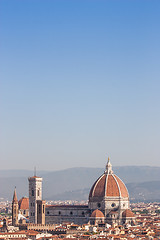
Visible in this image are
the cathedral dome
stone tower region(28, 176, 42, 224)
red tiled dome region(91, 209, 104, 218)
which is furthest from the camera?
stone tower region(28, 176, 42, 224)

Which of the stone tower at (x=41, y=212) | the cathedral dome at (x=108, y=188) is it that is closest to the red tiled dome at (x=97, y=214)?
the cathedral dome at (x=108, y=188)

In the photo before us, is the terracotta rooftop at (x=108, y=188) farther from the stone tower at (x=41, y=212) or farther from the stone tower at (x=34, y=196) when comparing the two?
the stone tower at (x=34, y=196)

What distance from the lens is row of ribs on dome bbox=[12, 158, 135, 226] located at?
84125 mm

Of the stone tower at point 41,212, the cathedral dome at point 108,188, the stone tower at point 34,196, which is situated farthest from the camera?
the stone tower at point 34,196

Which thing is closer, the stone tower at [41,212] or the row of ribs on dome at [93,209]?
the row of ribs on dome at [93,209]

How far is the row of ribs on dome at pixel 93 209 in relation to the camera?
84.1 m

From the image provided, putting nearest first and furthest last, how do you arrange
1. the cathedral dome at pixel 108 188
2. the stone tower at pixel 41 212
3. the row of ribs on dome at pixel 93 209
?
the row of ribs on dome at pixel 93 209
the cathedral dome at pixel 108 188
the stone tower at pixel 41 212

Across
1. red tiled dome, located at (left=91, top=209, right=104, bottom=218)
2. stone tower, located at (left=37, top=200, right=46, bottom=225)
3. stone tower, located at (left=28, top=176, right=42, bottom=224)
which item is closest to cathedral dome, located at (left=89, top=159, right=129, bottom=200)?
red tiled dome, located at (left=91, top=209, right=104, bottom=218)

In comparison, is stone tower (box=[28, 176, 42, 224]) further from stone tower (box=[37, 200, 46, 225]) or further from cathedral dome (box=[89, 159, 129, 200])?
cathedral dome (box=[89, 159, 129, 200])

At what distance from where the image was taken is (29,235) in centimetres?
7112

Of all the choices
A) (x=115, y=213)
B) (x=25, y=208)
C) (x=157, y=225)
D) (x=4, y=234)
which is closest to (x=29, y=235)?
(x=4, y=234)

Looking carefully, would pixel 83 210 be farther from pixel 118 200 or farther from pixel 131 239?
pixel 131 239

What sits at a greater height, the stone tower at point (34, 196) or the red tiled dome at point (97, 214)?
the stone tower at point (34, 196)

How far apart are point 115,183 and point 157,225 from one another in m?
7.02
